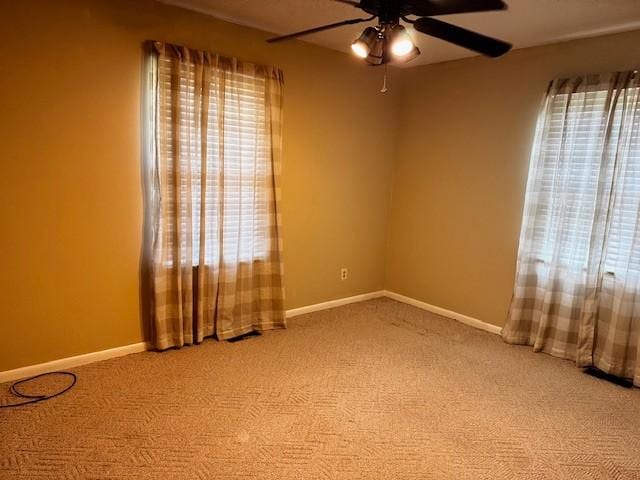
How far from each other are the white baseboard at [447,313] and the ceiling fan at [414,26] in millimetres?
2561

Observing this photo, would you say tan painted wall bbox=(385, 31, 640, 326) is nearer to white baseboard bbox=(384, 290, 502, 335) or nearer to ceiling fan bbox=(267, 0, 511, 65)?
white baseboard bbox=(384, 290, 502, 335)

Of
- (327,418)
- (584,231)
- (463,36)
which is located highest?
(463,36)

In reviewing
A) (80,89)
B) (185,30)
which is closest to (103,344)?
(80,89)

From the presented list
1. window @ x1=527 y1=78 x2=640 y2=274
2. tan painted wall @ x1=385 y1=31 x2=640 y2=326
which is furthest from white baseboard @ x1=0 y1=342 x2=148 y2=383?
window @ x1=527 y1=78 x2=640 y2=274

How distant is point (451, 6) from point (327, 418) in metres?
2.09

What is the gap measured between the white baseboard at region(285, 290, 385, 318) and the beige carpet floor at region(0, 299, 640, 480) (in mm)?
569

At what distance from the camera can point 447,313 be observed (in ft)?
13.7

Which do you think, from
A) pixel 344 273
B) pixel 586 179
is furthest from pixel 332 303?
pixel 586 179

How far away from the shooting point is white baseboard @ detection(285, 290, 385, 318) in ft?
13.1

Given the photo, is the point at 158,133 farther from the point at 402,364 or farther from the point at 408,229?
the point at 408,229

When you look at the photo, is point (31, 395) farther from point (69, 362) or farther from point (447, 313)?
point (447, 313)

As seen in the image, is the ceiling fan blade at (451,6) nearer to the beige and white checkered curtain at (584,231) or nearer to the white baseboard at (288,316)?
the beige and white checkered curtain at (584,231)

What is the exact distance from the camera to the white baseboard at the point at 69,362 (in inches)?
103

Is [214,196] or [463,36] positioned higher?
[463,36]
